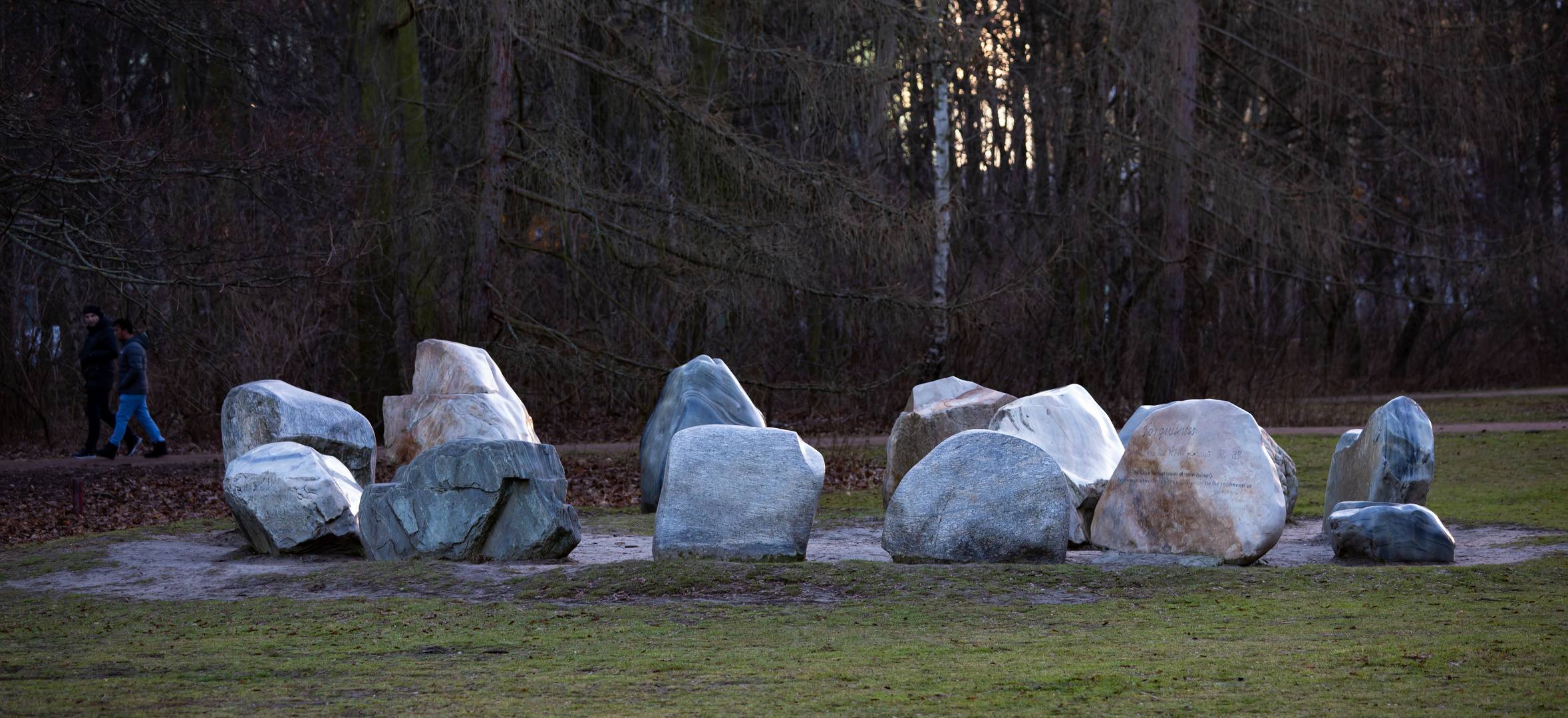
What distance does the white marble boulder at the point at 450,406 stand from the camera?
13500 millimetres

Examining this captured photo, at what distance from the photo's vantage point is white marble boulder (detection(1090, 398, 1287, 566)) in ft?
29.6

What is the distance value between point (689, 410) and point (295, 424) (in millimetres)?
3285

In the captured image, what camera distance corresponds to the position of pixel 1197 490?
9.19m

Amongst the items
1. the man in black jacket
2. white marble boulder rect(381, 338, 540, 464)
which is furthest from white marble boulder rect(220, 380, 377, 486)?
the man in black jacket

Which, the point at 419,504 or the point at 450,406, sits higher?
the point at 450,406

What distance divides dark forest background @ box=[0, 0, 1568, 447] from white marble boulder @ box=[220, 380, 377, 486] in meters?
2.10

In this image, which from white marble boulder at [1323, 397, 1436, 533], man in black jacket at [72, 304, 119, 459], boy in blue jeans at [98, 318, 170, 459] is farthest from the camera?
man in black jacket at [72, 304, 119, 459]

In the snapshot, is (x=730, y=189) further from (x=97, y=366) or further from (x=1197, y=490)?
(x=1197, y=490)

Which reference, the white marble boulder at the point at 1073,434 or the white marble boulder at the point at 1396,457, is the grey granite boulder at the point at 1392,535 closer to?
the white marble boulder at the point at 1396,457

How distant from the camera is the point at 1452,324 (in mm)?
35094

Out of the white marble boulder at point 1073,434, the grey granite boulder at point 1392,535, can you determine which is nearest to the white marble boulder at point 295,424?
the white marble boulder at point 1073,434

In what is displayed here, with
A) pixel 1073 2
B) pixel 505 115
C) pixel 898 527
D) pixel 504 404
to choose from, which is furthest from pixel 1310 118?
pixel 898 527

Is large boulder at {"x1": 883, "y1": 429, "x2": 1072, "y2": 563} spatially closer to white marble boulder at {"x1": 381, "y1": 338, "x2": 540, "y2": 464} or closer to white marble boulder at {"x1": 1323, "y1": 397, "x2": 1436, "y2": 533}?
white marble boulder at {"x1": 1323, "y1": 397, "x2": 1436, "y2": 533}

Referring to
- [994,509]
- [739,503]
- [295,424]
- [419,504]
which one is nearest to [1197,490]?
[994,509]
